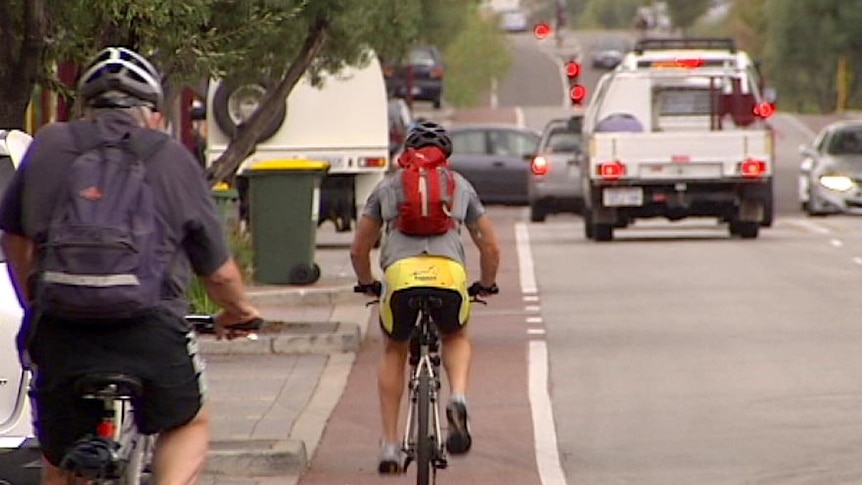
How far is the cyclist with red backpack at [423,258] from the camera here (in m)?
10.1

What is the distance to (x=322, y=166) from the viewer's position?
66.2 feet

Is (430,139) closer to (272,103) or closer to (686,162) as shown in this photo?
(272,103)

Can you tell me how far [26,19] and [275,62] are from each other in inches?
256

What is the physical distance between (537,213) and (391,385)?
2462 centimetres

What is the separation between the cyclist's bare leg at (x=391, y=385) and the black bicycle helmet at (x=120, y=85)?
151 inches

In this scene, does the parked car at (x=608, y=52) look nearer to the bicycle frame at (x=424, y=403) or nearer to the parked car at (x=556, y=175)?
the parked car at (x=556, y=175)

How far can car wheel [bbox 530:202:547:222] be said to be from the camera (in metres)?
34.8

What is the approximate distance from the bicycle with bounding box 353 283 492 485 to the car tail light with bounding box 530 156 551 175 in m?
23.0

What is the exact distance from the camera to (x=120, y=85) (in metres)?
6.77

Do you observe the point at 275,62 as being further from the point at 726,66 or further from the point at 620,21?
the point at 620,21

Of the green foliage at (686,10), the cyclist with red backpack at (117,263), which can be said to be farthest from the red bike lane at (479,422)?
the green foliage at (686,10)

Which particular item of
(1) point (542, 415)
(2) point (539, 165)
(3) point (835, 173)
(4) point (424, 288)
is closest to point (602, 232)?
(2) point (539, 165)

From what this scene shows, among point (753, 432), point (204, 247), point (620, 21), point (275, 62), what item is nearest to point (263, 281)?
point (275, 62)

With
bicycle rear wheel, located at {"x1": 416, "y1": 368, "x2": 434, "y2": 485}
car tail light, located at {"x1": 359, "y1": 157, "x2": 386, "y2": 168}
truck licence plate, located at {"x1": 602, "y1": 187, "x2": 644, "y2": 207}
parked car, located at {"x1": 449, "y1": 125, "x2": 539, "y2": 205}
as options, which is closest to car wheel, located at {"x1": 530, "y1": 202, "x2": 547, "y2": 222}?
parked car, located at {"x1": 449, "y1": 125, "x2": 539, "y2": 205}
